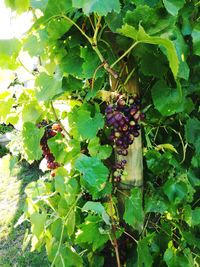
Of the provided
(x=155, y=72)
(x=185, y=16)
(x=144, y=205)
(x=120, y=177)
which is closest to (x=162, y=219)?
(x=144, y=205)

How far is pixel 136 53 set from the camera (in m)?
0.90

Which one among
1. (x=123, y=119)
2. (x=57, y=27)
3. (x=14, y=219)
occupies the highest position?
(x=57, y=27)

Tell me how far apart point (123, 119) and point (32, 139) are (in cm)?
32

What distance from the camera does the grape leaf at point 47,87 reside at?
98cm

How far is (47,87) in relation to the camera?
1.00 metres

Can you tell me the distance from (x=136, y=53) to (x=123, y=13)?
10 cm

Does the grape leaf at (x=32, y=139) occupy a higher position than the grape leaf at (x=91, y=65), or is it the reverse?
the grape leaf at (x=91, y=65)

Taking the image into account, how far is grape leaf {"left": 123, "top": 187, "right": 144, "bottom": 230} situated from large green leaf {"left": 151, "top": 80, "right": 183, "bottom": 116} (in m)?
0.25

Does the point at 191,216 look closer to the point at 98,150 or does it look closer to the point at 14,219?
the point at 98,150

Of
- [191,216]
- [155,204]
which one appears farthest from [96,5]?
[191,216]

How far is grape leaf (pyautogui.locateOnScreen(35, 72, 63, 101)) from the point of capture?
98cm

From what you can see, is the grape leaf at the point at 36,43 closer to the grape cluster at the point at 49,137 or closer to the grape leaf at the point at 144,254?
the grape cluster at the point at 49,137

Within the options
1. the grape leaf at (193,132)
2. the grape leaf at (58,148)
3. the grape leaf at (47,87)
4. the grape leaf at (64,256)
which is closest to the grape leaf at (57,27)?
the grape leaf at (47,87)

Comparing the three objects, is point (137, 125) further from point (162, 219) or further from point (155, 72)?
point (162, 219)
